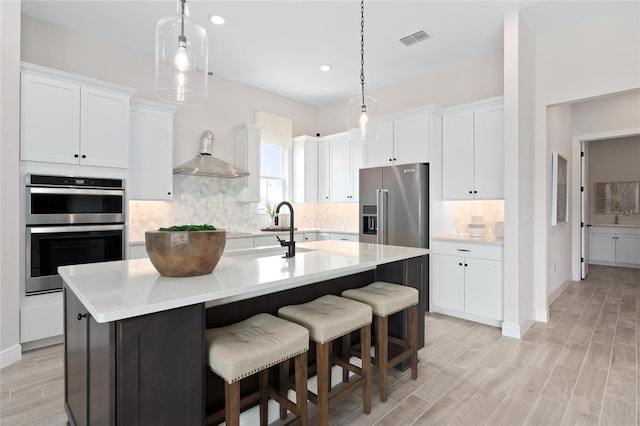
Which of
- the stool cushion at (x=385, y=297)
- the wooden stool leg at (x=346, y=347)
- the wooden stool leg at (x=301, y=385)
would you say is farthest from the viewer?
the wooden stool leg at (x=346, y=347)

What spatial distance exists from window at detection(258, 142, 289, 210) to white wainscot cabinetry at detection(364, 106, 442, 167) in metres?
→ 1.62

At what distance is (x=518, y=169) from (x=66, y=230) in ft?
14.2

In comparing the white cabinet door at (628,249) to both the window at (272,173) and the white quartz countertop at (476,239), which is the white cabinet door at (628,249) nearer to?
the white quartz countertop at (476,239)

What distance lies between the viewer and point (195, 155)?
4551 millimetres

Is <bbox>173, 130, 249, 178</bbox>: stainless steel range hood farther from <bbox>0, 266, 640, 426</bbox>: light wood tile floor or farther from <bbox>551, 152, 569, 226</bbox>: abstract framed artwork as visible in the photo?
<bbox>551, 152, 569, 226</bbox>: abstract framed artwork

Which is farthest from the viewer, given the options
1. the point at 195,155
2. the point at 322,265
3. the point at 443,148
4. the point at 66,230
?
the point at 195,155

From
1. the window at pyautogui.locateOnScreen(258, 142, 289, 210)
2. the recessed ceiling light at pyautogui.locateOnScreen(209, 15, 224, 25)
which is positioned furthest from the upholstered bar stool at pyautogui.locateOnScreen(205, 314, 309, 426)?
the window at pyautogui.locateOnScreen(258, 142, 289, 210)

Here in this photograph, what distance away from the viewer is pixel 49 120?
9.71 ft

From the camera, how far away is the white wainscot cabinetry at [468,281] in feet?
11.4

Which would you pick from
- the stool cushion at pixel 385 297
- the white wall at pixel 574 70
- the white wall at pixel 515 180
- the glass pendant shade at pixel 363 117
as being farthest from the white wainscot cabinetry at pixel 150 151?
the white wall at pixel 574 70

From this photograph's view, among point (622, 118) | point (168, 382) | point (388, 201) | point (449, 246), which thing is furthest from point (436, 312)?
point (622, 118)

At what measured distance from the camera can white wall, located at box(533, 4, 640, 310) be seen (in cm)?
317

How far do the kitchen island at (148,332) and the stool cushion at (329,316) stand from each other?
0.24 meters

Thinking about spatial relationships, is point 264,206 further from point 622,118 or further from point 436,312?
point 622,118
